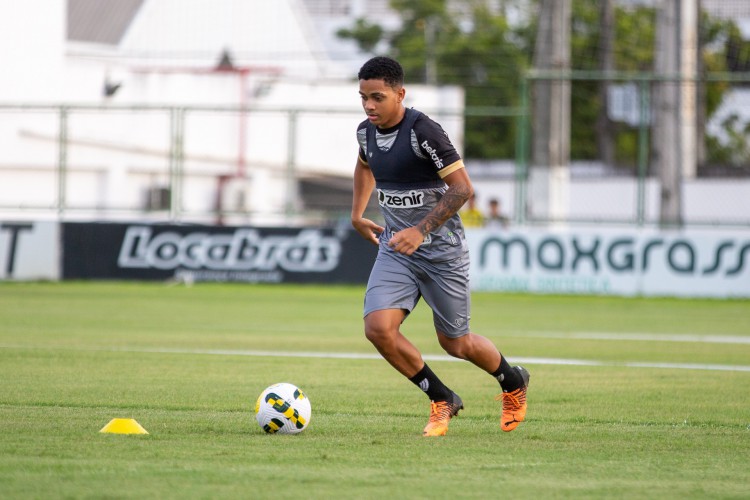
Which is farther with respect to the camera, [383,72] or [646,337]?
[646,337]

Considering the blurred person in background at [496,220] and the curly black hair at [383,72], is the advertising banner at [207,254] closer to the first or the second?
the blurred person in background at [496,220]

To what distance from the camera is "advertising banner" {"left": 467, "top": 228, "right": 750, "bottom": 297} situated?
2539 cm

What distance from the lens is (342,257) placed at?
89.5 ft

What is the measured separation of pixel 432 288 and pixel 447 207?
62cm

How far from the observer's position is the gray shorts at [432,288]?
8.48 m

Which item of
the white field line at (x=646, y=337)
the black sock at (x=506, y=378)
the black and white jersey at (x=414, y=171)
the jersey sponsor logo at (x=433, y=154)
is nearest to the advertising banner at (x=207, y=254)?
the white field line at (x=646, y=337)

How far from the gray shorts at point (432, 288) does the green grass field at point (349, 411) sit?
72 cm

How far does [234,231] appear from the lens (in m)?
27.5

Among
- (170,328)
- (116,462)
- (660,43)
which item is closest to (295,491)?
(116,462)

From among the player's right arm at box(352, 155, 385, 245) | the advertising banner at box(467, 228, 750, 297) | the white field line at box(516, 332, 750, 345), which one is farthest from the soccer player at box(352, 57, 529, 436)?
the advertising banner at box(467, 228, 750, 297)

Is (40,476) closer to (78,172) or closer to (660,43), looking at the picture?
(660,43)

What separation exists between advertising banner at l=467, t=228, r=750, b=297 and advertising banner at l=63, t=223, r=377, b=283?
2759mm

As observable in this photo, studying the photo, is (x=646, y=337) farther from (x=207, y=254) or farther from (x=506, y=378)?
(x=207, y=254)

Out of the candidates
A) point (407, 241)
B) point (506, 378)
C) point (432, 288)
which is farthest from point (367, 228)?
point (506, 378)
